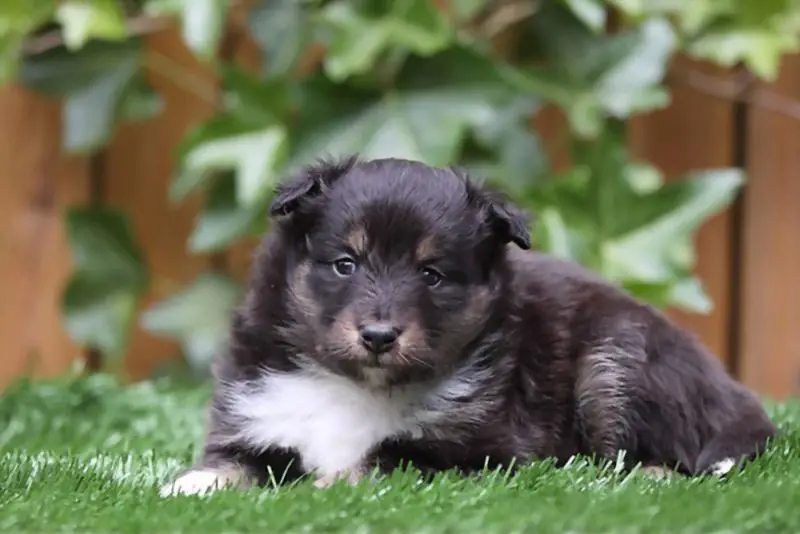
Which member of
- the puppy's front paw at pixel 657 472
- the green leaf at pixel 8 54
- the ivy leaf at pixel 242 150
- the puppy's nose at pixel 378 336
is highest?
the green leaf at pixel 8 54

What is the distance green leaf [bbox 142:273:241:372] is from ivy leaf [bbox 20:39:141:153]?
701 millimetres

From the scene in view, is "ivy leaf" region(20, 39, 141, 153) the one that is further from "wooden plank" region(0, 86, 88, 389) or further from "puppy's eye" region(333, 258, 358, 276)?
"puppy's eye" region(333, 258, 358, 276)

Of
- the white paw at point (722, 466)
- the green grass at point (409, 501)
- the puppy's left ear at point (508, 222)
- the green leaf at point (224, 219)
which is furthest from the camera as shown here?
the green leaf at point (224, 219)

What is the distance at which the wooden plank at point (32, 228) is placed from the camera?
443 centimetres

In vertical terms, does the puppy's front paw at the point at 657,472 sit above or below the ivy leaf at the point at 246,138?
below

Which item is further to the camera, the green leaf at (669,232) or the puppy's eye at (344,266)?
the green leaf at (669,232)

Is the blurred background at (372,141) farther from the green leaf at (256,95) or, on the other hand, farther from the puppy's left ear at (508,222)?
the puppy's left ear at (508,222)

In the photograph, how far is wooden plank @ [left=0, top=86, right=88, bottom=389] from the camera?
174 inches

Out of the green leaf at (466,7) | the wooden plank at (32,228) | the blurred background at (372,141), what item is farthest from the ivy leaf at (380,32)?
the wooden plank at (32,228)

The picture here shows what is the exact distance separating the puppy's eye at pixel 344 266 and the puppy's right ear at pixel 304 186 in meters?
0.18

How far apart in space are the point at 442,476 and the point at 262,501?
1.40ft

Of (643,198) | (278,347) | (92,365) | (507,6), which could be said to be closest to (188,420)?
(278,347)

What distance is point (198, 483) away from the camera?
236 centimetres

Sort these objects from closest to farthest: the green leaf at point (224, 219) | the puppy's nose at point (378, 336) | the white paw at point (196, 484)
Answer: the white paw at point (196, 484) < the puppy's nose at point (378, 336) < the green leaf at point (224, 219)
